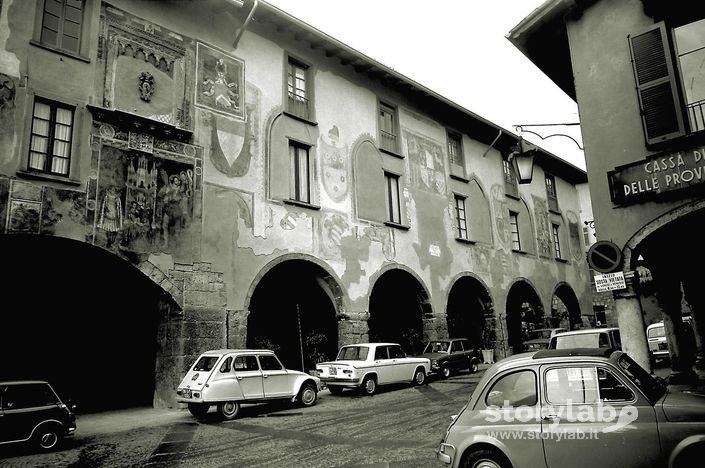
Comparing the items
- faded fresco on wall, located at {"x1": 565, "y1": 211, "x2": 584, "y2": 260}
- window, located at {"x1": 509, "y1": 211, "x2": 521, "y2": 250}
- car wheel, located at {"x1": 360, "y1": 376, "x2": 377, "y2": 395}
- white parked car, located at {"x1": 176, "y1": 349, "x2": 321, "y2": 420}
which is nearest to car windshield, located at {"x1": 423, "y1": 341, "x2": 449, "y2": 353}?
car wheel, located at {"x1": 360, "y1": 376, "x2": 377, "y2": 395}

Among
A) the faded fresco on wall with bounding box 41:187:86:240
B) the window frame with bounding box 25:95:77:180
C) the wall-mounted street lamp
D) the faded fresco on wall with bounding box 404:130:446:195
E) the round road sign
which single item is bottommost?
the round road sign

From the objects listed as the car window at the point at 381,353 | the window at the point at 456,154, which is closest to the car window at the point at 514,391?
the car window at the point at 381,353

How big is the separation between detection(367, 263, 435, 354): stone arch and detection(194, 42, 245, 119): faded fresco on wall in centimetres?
740

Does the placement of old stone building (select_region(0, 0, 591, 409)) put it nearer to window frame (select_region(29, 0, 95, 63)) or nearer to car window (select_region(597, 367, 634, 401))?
window frame (select_region(29, 0, 95, 63))

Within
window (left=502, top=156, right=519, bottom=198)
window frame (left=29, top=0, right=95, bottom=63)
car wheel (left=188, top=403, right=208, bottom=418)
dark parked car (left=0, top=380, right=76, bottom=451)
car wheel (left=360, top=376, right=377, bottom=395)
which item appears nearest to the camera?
dark parked car (left=0, top=380, right=76, bottom=451)

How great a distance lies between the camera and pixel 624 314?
8.16 m

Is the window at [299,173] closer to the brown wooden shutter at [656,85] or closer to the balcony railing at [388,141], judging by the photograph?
the balcony railing at [388,141]

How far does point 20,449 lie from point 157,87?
28.3ft

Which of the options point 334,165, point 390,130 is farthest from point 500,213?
point 334,165

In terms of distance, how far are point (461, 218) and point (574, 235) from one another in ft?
38.1

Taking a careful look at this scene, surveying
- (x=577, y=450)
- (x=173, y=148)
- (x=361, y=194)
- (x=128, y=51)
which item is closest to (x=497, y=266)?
(x=361, y=194)

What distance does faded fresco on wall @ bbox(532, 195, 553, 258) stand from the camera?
2542 cm

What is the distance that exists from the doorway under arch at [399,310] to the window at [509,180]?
8337 mm

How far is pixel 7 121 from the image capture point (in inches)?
393
